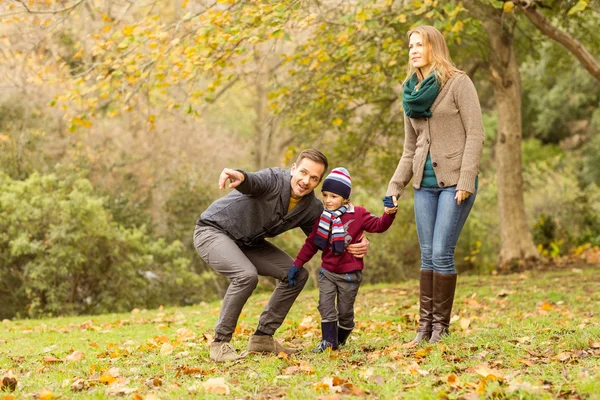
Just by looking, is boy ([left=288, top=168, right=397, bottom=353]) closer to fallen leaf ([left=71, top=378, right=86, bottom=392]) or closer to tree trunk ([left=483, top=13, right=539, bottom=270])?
fallen leaf ([left=71, top=378, right=86, bottom=392])

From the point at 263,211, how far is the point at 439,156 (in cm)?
135

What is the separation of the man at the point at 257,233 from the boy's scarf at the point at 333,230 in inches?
5.1

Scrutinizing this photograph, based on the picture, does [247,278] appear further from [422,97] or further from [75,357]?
[422,97]

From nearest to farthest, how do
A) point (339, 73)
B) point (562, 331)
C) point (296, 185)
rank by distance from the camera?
point (296, 185) → point (562, 331) → point (339, 73)

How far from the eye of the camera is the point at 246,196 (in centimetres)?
506

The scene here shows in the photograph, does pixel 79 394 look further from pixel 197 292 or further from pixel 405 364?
pixel 197 292

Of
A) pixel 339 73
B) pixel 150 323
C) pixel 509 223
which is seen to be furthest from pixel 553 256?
pixel 150 323

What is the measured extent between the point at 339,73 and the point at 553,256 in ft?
24.5

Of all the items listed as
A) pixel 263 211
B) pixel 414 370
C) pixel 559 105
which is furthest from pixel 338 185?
pixel 559 105

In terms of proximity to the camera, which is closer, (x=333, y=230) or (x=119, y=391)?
(x=119, y=391)

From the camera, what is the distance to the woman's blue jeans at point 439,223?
499 cm

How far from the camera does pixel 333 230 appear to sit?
195 inches

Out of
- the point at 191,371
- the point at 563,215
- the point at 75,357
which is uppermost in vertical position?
the point at 563,215

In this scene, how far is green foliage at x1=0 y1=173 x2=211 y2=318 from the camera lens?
36.7 feet
